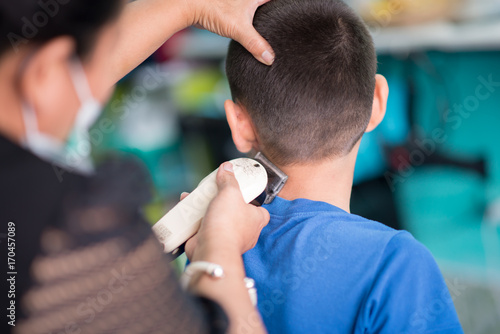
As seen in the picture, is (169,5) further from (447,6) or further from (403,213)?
(403,213)

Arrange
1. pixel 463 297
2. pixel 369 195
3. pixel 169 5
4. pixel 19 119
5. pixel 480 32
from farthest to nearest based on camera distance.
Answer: pixel 369 195, pixel 463 297, pixel 480 32, pixel 169 5, pixel 19 119

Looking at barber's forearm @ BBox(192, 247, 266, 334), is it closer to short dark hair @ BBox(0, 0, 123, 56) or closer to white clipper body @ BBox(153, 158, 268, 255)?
white clipper body @ BBox(153, 158, 268, 255)

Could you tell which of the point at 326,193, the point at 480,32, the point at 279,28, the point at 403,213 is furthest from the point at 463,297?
the point at 279,28

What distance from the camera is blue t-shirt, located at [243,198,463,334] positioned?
2.01 feet

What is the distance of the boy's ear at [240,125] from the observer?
777 mm

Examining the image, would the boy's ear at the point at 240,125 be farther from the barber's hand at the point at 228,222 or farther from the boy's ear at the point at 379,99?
the boy's ear at the point at 379,99

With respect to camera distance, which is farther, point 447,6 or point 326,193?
point 447,6

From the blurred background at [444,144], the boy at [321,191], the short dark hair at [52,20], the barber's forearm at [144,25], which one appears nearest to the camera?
the short dark hair at [52,20]

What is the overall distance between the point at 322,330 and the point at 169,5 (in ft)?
2.03

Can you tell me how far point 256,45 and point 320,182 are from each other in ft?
0.78

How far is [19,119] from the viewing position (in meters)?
0.41

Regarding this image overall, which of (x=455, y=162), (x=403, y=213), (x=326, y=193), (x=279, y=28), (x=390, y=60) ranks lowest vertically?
(x=403, y=213)

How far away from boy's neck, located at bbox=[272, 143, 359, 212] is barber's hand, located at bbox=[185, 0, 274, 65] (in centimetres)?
18

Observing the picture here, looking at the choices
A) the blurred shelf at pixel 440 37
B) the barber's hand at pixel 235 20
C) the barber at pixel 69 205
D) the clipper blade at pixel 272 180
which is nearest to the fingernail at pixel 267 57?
the barber's hand at pixel 235 20
